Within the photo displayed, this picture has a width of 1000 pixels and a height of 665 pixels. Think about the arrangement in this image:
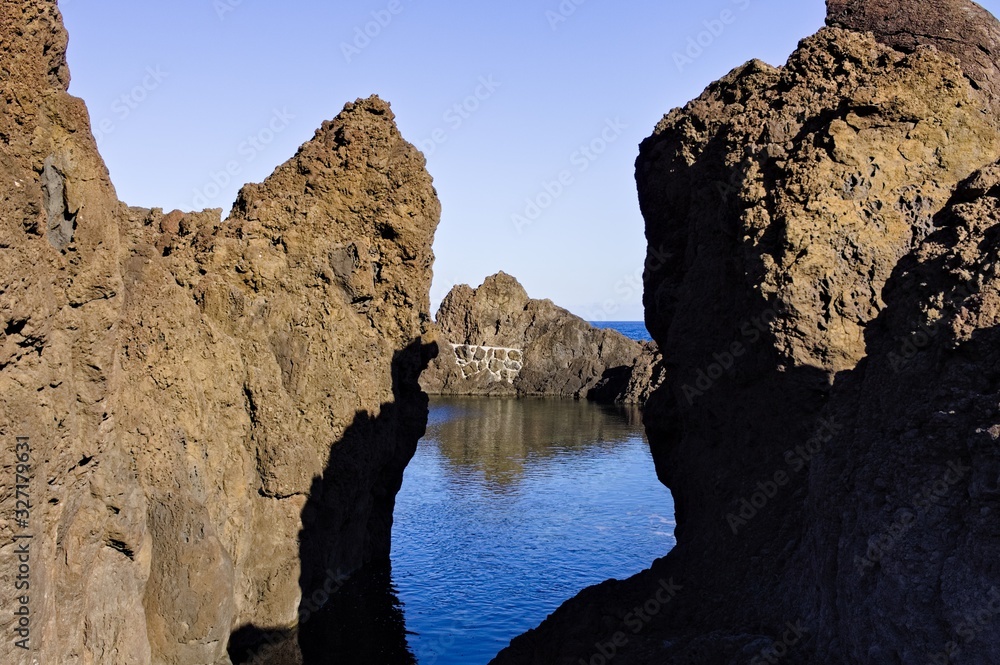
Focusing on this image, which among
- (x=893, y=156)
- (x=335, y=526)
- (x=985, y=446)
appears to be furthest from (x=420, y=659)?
(x=985, y=446)

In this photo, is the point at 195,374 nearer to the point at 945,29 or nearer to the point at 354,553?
the point at 354,553

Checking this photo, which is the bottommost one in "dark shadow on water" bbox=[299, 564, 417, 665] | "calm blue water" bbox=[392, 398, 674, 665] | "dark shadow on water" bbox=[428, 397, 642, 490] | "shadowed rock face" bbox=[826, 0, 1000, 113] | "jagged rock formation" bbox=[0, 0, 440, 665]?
"dark shadow on water" bbox=[299, 564, 417, 665]

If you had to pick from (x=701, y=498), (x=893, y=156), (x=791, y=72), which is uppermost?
(x=791, y=72)

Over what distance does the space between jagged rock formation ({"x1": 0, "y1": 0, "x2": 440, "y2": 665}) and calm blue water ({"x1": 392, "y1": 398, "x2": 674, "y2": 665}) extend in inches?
117

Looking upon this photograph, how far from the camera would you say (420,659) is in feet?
72.9

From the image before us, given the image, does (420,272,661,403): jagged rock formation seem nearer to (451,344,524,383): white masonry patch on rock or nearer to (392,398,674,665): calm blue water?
(451,344,524,383): white masonry patch on rock

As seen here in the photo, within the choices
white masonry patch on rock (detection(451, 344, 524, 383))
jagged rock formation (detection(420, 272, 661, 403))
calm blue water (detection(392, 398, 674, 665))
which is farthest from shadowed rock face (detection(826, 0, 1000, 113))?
white masonry patch on rock (detection(451, 344, 524, 383))

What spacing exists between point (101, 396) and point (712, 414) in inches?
420

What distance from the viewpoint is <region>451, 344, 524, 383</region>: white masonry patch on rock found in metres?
94.5

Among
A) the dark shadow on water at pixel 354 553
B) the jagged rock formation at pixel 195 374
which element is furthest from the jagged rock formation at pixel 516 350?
the jagged rock formation at pixel 195 374

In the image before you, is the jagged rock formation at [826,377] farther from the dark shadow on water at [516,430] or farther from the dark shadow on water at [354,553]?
the dark shadow on water at [516,430]

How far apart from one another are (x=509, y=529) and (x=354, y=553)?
9.20 meters

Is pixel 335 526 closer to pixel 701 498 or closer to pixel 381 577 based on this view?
pixel 381 577

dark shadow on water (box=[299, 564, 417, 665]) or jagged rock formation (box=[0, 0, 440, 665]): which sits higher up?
jagged rock formation (box=[0, 0, 440, 665])
